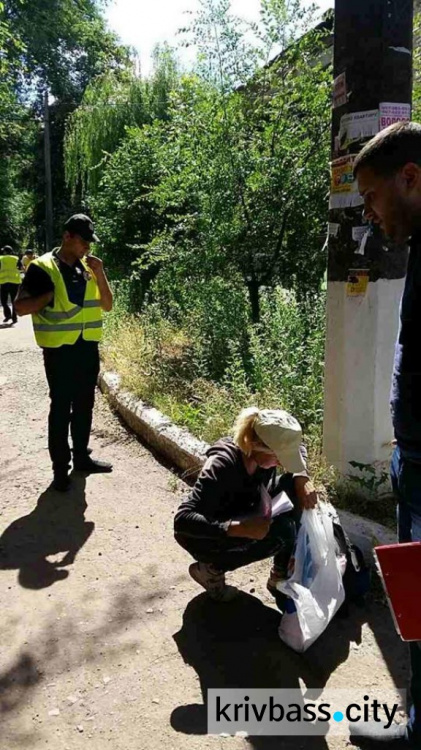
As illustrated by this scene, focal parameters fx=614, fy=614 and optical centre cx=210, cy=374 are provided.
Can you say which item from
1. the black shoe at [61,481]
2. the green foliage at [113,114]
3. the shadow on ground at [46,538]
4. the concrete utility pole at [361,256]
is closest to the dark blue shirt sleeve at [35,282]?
the black shoe at [61,481]

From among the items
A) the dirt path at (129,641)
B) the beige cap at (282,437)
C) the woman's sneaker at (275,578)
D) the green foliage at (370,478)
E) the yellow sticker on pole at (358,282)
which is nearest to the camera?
the dirt path at (129,641)

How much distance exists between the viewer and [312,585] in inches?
108

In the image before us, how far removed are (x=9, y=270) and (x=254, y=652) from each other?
12658mm

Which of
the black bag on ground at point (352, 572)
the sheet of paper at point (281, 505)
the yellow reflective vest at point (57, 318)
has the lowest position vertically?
the black bag on ground at point (352, 572)

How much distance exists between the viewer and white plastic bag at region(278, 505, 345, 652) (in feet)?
8.70

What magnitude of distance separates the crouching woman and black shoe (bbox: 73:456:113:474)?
1.94m

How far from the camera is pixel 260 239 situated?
6.51 meters

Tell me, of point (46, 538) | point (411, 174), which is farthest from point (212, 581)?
point (411, 174)

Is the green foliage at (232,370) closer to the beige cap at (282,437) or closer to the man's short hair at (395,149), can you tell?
the beige cap at (282,437)

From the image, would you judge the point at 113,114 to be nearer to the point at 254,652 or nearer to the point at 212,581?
the point at 212,581

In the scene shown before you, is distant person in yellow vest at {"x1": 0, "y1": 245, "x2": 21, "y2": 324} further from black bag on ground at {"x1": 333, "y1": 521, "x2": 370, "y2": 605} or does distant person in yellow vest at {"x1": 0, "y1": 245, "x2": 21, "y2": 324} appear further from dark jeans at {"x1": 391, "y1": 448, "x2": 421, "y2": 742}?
dark jeans at {"x1": 391, "y1": 448, "x2": 421, "y2": 742}

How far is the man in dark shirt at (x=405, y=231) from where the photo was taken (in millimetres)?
1655

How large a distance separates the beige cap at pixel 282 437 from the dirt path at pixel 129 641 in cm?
86

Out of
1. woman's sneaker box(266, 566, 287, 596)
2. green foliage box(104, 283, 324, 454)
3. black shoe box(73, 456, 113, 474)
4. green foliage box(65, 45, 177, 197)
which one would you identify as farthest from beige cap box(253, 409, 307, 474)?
green foliage box(65, 45, 177, 197)
